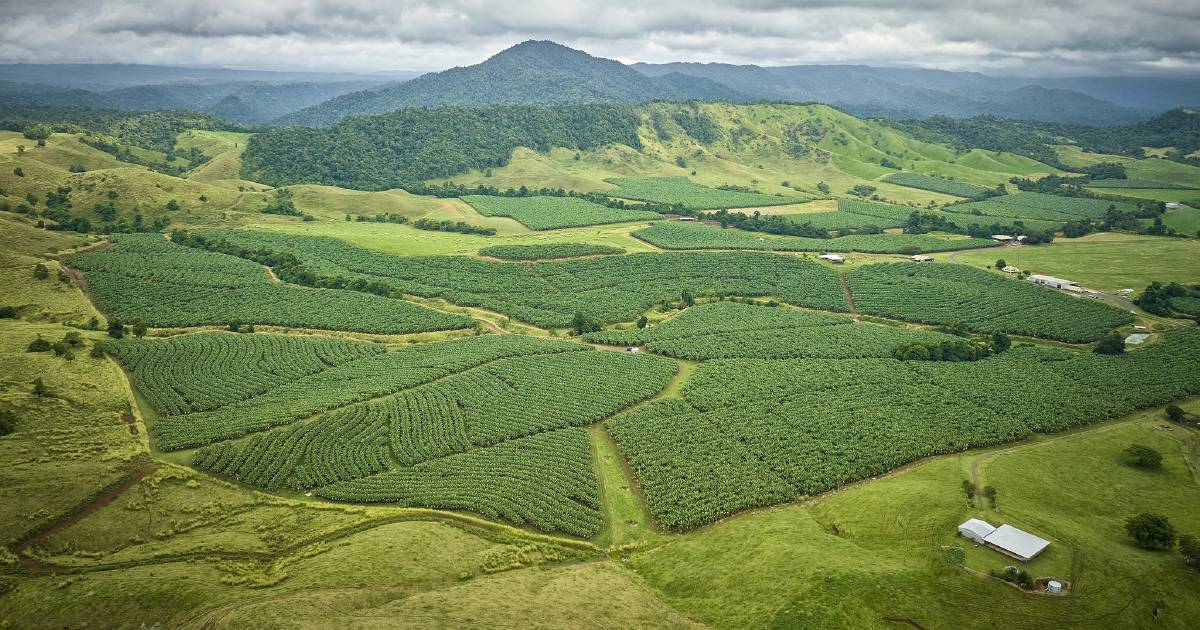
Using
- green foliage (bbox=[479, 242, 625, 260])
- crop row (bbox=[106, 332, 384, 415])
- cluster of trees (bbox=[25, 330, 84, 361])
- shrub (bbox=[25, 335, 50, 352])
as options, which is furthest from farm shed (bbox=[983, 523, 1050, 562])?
green foliage (bbox=[479, 242, 625, 260])

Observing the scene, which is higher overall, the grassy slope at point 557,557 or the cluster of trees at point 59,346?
the cluster of trees at point 59,346

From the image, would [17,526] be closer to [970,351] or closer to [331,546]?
[331,546]

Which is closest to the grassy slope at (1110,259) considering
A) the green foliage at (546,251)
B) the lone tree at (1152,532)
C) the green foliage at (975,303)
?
the green foliage at (975,303)

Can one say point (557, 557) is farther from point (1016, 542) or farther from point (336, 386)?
point (336, 386)

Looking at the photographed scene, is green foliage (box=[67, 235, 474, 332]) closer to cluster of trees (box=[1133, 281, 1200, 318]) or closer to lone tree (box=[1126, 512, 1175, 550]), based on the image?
lone tree (box=[1126, 512, 1175, 550])

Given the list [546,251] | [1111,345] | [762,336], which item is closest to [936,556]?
[762,336]

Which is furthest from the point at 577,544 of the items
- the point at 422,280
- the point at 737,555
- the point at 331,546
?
the point at 422,280

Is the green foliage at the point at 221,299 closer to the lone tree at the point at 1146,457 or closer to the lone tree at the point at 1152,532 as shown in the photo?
the lone tree at the point at 1146,457
